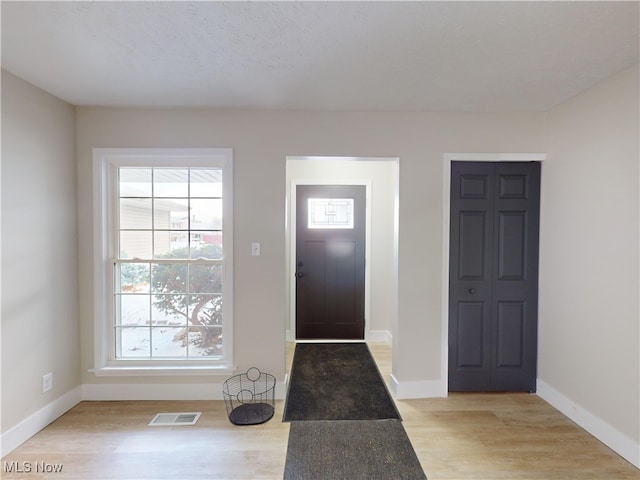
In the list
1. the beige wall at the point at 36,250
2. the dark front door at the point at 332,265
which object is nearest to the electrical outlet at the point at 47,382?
the beige wall at the point at 36,250

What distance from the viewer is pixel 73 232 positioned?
245 cm

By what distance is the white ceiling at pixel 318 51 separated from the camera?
1.38 metres

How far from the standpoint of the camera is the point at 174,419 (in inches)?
88.2

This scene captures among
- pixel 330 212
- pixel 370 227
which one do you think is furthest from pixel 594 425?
pixel 330 212

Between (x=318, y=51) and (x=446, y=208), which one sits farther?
(x=446, y=208)

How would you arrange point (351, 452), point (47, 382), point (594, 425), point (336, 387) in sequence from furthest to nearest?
point (336, 387)
point (47, 382)
point (594, 425)
point (351, 452)

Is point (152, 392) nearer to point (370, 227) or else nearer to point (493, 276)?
point (370, 227)

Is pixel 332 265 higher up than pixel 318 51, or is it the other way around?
pixel 318 51

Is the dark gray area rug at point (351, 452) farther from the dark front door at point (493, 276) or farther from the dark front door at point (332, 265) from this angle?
the dark front door at point (332, 265)

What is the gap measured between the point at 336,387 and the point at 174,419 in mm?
1330

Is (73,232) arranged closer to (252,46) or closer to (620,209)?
(252,46)

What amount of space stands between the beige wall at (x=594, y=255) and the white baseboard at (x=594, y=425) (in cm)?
3

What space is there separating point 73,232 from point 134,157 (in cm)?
79

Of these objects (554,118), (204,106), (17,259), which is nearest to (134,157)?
(204,106)
